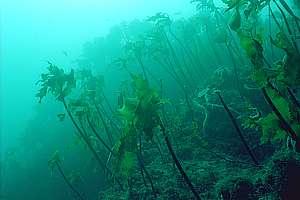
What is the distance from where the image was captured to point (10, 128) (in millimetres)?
47875

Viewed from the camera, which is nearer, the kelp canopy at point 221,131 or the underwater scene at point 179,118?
the kelp canopy at point 221,131

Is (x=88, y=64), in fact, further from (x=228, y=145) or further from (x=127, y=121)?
(x=127, y=121)

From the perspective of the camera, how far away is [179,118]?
12.4 meters

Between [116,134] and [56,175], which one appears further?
[56,175]

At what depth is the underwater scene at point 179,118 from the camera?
19.2 feet

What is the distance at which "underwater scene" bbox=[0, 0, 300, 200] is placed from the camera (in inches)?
231

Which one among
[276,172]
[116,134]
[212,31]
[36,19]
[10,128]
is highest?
[36,19]

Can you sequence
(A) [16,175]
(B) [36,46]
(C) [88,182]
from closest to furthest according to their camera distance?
(C) [88,182] < (A) [16,175] < (B) [36,46]

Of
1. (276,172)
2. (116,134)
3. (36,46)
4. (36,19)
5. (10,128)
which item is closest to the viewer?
(276,172)

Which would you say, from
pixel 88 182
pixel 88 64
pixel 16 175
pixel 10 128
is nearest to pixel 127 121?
pixel 88 182

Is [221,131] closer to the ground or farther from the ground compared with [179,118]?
closer to the ground

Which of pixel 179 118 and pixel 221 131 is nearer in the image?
pixel 221 131

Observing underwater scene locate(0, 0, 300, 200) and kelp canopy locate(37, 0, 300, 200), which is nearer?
kelp canopy locate(37, 0, 300, 200)

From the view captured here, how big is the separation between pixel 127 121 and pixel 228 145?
15.8 ft
